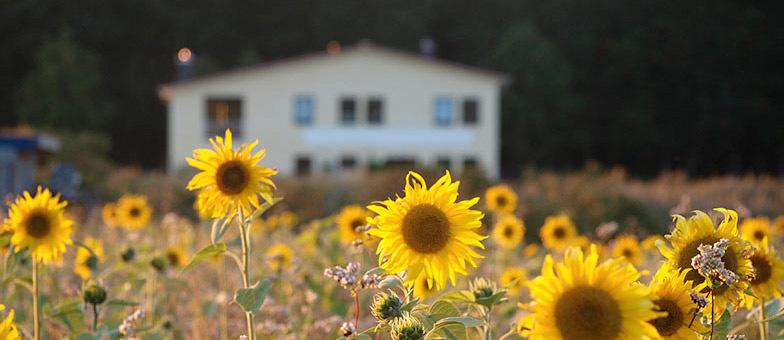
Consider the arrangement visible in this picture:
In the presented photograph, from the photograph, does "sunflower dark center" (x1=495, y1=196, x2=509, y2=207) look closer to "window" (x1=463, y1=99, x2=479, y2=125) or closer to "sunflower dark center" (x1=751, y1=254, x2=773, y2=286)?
"sunflower dark center" (x1=751, y1=254, x2=773, y2=286)

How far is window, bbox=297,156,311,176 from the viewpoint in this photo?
87.2ft

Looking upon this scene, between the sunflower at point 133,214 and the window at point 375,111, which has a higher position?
the window at point 375,111

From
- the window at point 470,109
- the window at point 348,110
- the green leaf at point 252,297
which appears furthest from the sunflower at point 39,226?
the window at point 470,109

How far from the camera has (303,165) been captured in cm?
2670

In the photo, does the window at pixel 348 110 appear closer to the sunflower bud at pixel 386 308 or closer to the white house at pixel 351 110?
the white house at pixel 351 110

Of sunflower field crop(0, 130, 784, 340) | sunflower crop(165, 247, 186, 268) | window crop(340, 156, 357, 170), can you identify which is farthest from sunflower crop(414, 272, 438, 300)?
window crop(340, 156, 357, 170)

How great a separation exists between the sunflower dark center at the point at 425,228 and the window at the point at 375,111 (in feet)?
81.5

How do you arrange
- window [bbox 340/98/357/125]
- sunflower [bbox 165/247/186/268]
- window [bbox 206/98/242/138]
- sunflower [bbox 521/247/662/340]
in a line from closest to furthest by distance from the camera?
1. sunflower [bbox 521/247/662/340]
2. sunflower [bbox 165/247/186/268]
3. window [bbox 206/98/242/138]
4. window [bbox 340/98/357/125]

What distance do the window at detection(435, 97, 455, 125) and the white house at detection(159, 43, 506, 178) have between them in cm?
3

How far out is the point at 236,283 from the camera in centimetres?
547

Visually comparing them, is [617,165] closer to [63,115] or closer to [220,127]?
[220,127]

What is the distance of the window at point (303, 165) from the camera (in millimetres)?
26594

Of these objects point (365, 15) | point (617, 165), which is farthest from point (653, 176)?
point (365, 15)

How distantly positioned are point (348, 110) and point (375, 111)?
0.94m
